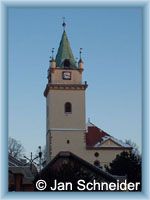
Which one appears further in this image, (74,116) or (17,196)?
(74,116)

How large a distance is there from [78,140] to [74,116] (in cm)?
27

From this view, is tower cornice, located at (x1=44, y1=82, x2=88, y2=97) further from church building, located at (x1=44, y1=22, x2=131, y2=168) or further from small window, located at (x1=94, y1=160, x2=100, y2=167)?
small window, located at (x1=94, y1=160, x2=100, y2=167)

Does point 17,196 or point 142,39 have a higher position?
point 142,39

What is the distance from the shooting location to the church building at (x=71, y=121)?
25.8ft

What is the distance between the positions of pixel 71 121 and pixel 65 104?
0.96 feet

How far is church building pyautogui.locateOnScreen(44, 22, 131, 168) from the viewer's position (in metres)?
7.87

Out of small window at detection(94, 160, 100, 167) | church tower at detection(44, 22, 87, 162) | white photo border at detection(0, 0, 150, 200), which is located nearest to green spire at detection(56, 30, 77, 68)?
church tower at detection(44, 22, 87, 162)

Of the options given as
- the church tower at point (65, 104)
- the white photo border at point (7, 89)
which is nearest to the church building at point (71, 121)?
the church tower at point (65, 104)

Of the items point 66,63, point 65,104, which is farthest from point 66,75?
point 65,104

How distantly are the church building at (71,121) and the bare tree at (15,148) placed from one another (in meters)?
0.28

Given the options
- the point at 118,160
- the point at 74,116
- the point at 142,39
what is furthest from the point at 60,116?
the point at 142,39
